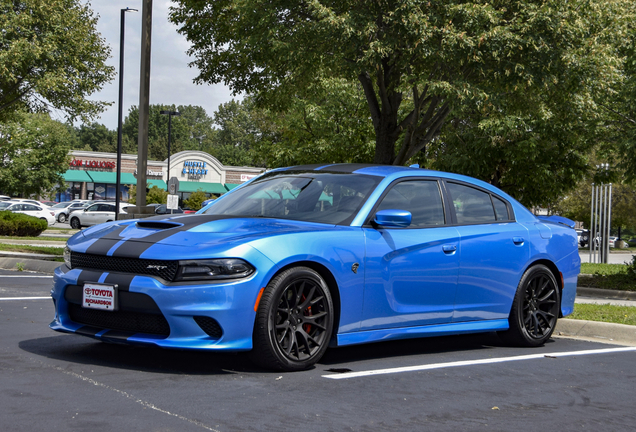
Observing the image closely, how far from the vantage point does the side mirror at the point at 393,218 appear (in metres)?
5.71

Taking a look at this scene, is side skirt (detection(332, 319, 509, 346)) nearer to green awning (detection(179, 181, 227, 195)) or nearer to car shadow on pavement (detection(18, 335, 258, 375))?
car shadow on pavement (detection(18, 335, 258, 375))

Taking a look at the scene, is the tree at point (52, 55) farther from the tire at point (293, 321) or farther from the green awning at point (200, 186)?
the green awning at point (200, 186)

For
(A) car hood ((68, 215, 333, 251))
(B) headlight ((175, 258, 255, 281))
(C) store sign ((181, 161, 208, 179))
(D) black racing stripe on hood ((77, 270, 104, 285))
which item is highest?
(C) store sign ((181, 161, 208, 179))

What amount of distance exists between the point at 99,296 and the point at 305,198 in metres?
1.88

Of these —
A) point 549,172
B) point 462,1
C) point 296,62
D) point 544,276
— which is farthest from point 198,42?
point 544,276

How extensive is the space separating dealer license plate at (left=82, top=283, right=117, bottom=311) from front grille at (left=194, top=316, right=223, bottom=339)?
0.60 m

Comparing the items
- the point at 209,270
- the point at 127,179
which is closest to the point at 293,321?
the point at 209,270

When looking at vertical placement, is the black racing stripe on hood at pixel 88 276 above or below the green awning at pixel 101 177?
below

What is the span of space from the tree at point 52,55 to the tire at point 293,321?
16609 millimetres

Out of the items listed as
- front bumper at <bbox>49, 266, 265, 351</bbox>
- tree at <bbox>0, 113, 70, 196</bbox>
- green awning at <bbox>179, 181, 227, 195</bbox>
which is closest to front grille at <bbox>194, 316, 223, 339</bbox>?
front bumper at <bbox>49, 266, 265, 351</bbox>

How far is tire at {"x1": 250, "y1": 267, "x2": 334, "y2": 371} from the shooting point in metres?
5.03

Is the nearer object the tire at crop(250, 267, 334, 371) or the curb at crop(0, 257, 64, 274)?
the tire at crop(250, 267, 334, 371)

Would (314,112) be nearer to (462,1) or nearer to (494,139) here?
(494,139)

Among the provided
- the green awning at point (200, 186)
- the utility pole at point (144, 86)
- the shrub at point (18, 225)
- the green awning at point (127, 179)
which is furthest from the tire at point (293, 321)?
the green awning at point (200, 186)
